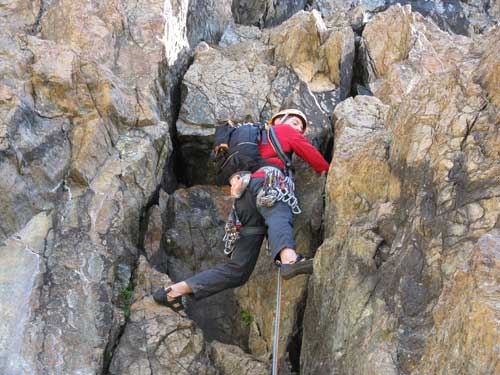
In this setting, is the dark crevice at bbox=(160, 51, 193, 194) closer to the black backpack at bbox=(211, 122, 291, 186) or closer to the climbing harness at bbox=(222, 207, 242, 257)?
the black backpack at bbox=(211, 122, 291, 186)

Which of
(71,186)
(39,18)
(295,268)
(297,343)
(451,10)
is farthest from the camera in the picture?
(451,10)

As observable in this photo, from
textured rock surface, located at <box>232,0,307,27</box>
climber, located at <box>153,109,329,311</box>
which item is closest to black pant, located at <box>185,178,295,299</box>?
climber, located at <box>153,109,329,311</box>

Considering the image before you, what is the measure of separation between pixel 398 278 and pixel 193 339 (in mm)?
2990

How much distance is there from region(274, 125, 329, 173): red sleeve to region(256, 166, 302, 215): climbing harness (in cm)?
66

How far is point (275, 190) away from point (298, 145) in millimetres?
1198

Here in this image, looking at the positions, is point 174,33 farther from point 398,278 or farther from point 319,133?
point 398,278

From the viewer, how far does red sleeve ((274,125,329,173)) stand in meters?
8.94

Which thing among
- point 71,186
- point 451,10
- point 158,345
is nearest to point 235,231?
point 158,345

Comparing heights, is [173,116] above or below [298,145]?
above

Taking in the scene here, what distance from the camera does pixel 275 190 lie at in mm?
8039

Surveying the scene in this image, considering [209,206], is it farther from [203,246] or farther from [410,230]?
[410,230]

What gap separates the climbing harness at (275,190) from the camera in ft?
26.1

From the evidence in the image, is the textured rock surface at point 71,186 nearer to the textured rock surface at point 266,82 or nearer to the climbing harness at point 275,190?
the textured rock surface at point 266,82

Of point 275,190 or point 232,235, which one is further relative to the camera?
point 232,235
